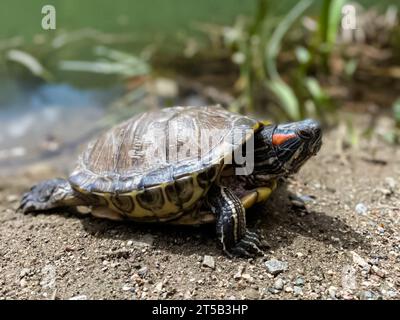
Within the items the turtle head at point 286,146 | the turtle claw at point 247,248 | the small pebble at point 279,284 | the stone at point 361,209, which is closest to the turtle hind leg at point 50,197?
the turtle claw at point 247,248

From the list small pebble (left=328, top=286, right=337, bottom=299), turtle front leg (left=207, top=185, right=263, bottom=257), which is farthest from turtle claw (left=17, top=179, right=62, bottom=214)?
small pebble (left=328, top=286, right=337, bottom=299)

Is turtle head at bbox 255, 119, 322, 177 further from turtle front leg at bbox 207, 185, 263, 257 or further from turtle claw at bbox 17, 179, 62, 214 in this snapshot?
turtle claw at bbox 17, 179, 62, 214

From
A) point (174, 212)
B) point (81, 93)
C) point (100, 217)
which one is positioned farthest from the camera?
point (81, 93)

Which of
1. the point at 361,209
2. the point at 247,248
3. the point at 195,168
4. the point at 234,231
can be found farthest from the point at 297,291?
the point at 361,209

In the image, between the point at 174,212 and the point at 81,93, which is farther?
the point at 81,93

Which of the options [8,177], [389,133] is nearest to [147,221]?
[8,177]
